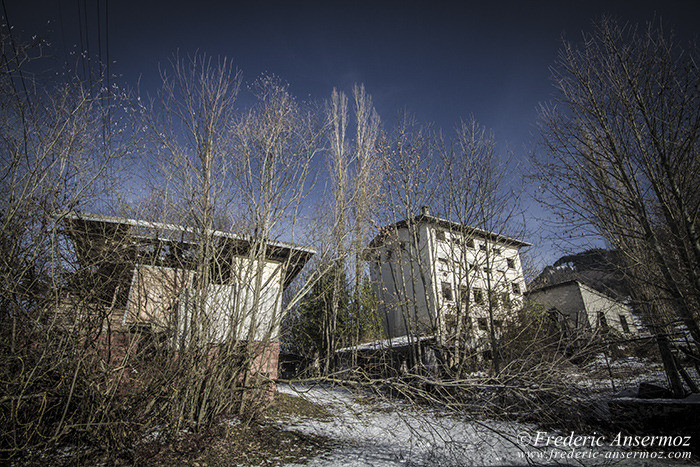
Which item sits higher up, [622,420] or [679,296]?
[679,296]

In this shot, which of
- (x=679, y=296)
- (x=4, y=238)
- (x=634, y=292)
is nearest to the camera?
(x=4, y=238)

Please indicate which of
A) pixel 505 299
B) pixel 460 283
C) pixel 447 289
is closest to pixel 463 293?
pixel 460 283

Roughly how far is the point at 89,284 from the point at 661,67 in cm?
974

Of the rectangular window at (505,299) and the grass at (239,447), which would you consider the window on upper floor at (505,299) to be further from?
the grass at (239,447)

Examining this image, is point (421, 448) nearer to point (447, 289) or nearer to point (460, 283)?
point (460, 283)

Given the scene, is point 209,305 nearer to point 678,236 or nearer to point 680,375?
point 678,236

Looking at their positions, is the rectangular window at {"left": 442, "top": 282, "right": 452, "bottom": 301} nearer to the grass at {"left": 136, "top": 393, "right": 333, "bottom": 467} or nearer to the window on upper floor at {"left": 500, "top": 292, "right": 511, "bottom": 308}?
the window on upper floor at {"left": 500, "top": 292, "right": 511, "bottom": 308}

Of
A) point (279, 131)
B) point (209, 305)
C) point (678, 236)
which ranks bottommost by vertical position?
point (209, 305)

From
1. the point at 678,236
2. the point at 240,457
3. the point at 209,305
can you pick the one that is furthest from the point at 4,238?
the point at 678,236

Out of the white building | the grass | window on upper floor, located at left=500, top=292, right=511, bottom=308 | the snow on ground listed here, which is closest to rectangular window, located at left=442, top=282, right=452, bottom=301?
the white building

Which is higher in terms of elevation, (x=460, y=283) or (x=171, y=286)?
(x=460, y=283)

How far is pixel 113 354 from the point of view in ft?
16.4

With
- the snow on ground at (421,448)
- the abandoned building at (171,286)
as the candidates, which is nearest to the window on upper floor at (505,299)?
the snow on ground at (421,448)

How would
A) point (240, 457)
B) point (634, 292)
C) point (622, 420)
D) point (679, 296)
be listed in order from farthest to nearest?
point (634, 292), point (622, 420), point (679, 296), point (240, 457)
